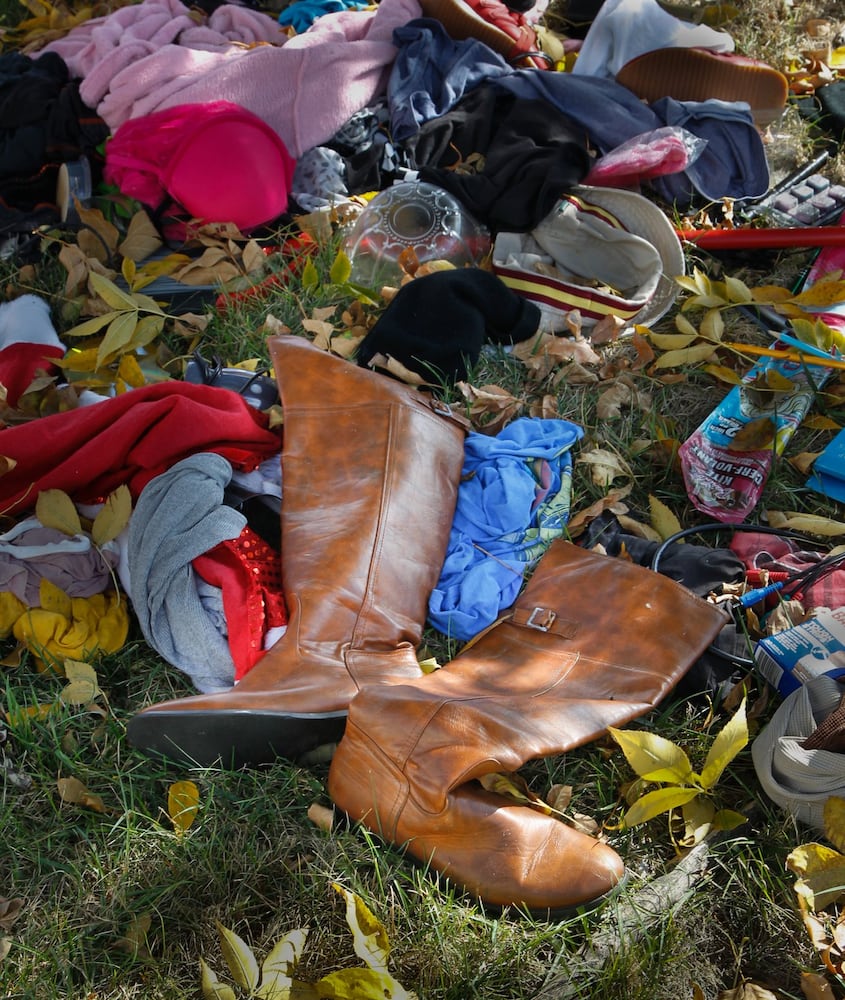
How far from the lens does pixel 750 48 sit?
3850 millimetres

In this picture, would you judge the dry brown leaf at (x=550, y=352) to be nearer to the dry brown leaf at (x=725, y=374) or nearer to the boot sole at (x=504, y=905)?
the dry brown leaf at (x=725, y=374)

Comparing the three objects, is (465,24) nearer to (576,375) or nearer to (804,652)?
(576,375)

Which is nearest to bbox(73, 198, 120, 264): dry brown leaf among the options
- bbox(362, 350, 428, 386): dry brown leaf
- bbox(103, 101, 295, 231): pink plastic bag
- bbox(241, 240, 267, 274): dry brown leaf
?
bbox(103, 101, 295, 231): pink plastic bag

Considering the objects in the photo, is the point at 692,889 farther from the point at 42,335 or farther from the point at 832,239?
the point at 42,335

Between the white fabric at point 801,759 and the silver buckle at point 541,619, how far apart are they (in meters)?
0.45

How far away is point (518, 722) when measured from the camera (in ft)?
5.34

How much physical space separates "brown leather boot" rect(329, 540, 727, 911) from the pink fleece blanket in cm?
208

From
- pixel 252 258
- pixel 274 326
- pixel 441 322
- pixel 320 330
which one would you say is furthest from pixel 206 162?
pixel 441 322

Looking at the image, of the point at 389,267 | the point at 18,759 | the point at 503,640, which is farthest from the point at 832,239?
the point at 18,759

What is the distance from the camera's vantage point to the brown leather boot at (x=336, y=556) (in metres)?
1.70

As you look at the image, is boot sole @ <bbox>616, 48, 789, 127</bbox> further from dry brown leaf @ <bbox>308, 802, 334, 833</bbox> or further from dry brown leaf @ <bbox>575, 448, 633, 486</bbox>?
dry brown leaf @ <bbox>308, 802, 334, 833</bbox>

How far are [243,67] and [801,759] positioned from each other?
2.82 meters

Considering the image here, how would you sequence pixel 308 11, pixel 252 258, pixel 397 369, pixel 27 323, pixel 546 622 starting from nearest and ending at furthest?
pixel 546 622
pixel 397 369
pixel 27 323
pixel 252 258
pixel 308 11

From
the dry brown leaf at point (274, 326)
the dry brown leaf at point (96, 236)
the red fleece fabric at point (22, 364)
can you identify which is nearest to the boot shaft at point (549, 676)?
the dry brown leaf at point (274, 326)
